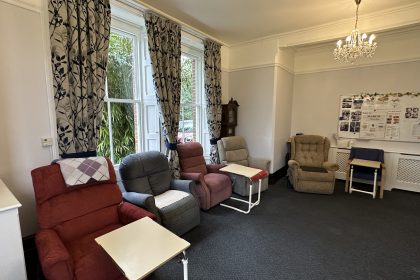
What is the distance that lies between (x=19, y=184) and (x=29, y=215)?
0.33 metres

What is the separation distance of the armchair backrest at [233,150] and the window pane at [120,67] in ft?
5.96

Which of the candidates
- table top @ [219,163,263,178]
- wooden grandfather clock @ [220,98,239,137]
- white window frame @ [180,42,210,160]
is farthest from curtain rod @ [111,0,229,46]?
table top @ [219,163,263,178]

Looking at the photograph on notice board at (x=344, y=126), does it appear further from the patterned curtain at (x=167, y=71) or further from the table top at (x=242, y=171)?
the patterned curtain at (x=167, y=71)

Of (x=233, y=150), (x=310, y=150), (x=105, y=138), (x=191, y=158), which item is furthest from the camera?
(x=310, y=150)

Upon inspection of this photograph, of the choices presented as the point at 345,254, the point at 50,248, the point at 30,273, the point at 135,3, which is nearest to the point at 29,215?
the point at 30,273

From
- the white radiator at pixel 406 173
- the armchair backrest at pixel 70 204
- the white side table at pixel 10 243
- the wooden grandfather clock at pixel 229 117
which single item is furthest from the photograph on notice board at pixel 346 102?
the white side table at pixel 10 243

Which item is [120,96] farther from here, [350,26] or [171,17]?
[350,26]

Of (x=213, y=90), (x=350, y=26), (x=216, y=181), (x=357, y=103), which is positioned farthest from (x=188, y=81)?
(x=357, y=103)

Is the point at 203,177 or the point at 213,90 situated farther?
the point at 213,90

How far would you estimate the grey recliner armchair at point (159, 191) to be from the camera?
2264mm

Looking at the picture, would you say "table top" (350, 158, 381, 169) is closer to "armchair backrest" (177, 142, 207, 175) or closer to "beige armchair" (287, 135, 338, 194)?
"beige armchair" (287, 135, 338, 194)

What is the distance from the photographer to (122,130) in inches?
122

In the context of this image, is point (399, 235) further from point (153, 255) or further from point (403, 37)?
point (403, 37)

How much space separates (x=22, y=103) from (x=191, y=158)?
2.18m
